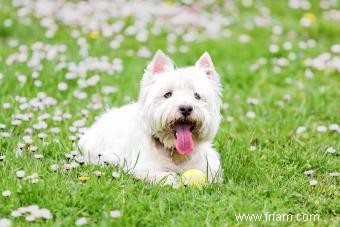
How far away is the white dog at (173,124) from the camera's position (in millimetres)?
5402

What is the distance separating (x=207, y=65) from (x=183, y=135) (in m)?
0.70

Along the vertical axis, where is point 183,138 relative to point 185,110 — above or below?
below

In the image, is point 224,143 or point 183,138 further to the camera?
point 224,143

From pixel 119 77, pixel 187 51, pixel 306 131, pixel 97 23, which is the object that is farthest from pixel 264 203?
pixel 97 23

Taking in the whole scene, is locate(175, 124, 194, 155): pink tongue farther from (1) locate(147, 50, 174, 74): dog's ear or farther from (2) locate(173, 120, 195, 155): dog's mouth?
(1) locate(147, 50, 174, 74): dog's ear

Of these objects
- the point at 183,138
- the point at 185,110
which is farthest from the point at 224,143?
the point at 185,110

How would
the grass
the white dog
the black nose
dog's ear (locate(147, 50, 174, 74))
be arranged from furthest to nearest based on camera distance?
dog's ear (locate(147, 50, 174, 74)) < the white dog < the black nose < the grass

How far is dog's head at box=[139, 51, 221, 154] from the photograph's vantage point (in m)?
5.35

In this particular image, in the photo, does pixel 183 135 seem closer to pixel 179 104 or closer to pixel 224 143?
pixel 179 104

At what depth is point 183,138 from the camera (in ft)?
17.9

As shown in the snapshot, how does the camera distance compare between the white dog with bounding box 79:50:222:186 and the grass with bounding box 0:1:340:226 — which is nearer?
the grass with bounding box 0:1:340:226

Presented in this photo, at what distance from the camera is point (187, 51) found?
9.80m

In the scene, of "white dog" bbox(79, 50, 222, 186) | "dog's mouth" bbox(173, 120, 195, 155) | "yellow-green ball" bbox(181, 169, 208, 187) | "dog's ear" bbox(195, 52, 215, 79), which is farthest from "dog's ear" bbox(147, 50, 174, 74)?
"yellow-green ball" bbox(181, 169, 208, 187)

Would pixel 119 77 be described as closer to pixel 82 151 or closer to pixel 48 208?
pixel 82 151
